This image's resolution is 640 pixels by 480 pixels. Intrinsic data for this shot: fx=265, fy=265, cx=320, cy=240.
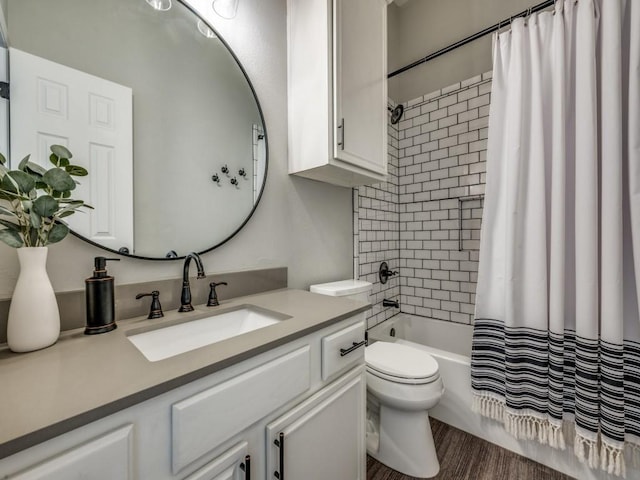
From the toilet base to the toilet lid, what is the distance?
0.66 ft

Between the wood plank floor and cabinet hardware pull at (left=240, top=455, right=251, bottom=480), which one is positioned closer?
cabinet hardware pull at (left=240, top=455, right=251, bottom=480)

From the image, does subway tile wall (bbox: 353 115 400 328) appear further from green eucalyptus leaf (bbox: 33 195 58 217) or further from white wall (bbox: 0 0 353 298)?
green eucalyptus leaf (bbox: 33 195 58 217)

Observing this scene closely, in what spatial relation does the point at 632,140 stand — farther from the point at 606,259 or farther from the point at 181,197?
the point at 181,197

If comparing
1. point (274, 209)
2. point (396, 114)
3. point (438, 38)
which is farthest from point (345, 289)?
point (438, 38)

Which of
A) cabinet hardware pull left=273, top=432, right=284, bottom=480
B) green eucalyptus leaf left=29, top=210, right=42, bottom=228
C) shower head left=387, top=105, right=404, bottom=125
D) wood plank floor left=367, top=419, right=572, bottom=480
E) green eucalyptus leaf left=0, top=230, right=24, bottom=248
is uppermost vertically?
shower head left=387, top=105, right=404, bottom=125

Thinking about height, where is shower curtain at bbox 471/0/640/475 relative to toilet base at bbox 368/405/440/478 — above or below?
above

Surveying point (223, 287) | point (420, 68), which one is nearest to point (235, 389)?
point (223, 287)

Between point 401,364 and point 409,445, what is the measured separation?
0.38 meters

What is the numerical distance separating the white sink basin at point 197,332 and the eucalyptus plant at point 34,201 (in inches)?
14.1

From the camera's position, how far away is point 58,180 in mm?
672

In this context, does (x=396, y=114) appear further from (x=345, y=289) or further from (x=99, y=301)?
(x=99, y=301)

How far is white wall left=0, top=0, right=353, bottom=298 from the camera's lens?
1.17m

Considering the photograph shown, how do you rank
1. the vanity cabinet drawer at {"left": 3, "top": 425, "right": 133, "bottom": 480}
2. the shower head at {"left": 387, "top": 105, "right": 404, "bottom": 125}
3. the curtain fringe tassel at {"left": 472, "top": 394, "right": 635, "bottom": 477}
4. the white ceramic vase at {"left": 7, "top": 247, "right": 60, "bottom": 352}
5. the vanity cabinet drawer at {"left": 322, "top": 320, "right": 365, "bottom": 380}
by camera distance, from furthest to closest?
1. the shower head at {"left": 387, "top": 105, "right": 404, "bottom": 125}
2. the curtain fringe tassel at {"left": 472, "top": 394, "right": 635, "bottom": 477}
3. the vanity cabinet drawer at {"left": 322, "top": 320, "right": 365, "bottom": 380}
4. the white ceramic vase at {"left": 7, "top": 247, "right": 60, "bottom": 352}
5. the vanity cabinet drawer at {"left": 3, "top": 425, "right": 133, "bottom": 480}

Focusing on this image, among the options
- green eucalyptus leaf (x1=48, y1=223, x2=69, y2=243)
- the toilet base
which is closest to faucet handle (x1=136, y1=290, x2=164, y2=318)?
green eucalyptus leaf (x1=48, y1=223, x2=69, y2=243)
